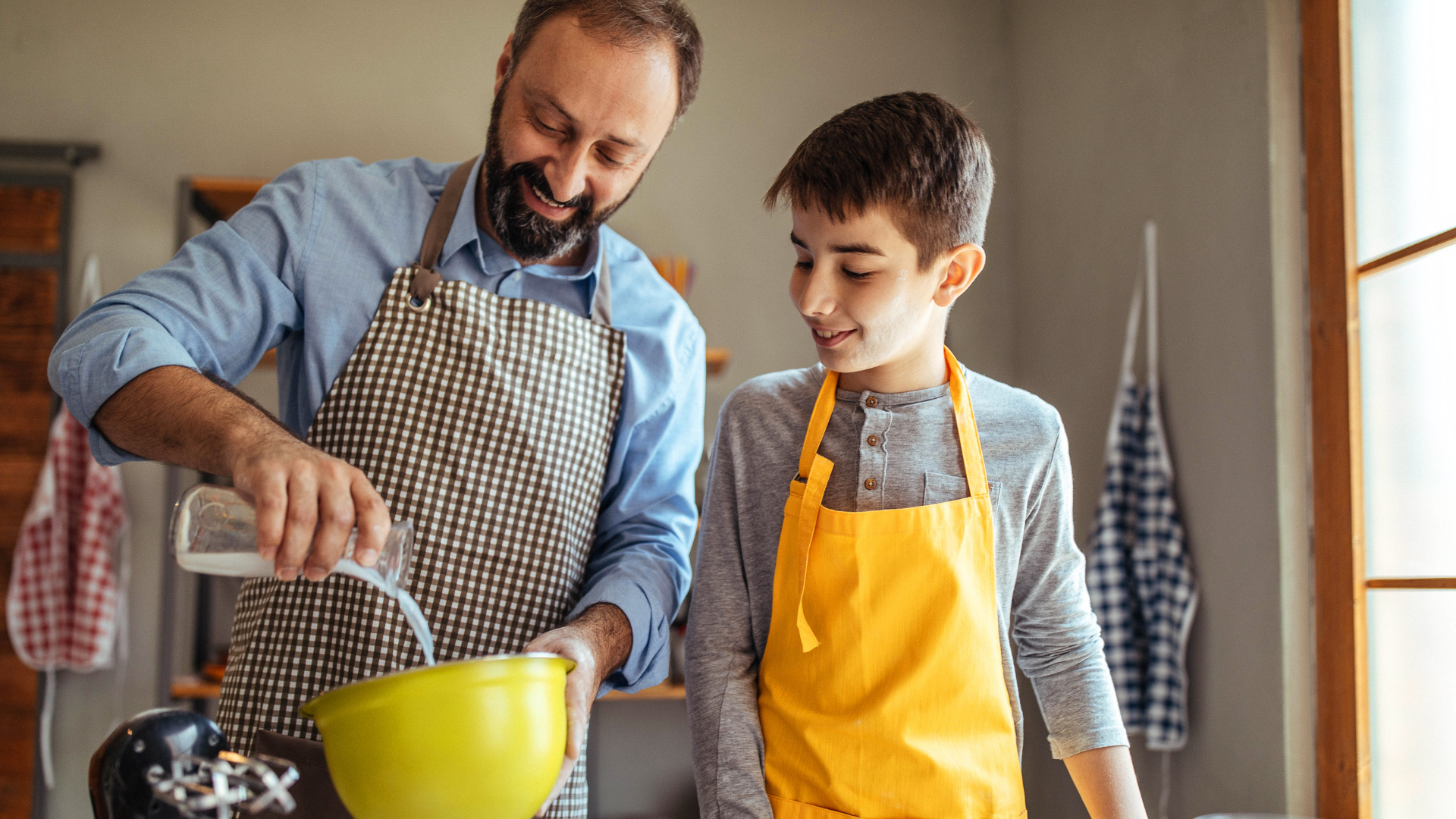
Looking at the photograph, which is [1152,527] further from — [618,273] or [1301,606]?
[618,273]

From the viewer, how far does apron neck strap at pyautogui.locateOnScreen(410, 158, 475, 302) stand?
107cm

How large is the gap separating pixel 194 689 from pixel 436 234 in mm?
1820

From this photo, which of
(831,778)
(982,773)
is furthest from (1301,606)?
(831,778)

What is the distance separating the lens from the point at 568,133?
108 cm

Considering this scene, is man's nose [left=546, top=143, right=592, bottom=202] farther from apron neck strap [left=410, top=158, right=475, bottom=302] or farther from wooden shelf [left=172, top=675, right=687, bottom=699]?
wooden shelf [left=172, top=675, right=687, bottom=699]

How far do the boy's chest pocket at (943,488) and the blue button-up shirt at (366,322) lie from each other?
32 centimetres

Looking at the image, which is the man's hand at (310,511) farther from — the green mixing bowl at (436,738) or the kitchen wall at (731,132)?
the kitchen wall at (731,132)

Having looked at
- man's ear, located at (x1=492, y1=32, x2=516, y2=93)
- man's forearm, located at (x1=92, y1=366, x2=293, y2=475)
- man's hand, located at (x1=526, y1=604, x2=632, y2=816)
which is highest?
man's ear, located at (x1=492, y1=32, x2=516, y2=93)

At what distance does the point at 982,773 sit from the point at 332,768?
54 centimetres

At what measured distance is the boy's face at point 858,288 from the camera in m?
0.91

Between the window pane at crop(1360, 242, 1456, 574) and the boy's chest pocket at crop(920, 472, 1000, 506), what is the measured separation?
3.20 feet

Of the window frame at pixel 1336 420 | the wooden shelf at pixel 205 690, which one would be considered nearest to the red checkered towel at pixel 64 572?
the wooden shelf at pixel 205 690

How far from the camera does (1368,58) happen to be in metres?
1.65

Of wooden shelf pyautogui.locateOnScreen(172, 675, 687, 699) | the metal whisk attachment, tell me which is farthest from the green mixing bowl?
wooden shelf pyautogui.locateOnScreen(172, 675, 687, 699)
